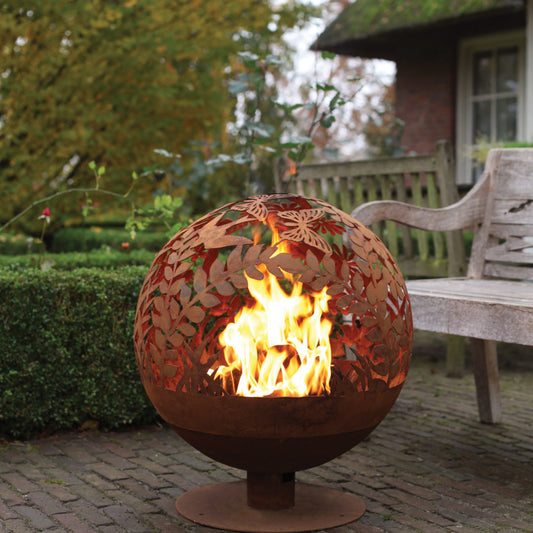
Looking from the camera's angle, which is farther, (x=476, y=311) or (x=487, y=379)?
(x=487, y=379)

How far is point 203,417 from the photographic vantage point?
252cm

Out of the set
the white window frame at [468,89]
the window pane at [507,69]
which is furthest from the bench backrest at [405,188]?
the window pane at [507,69]

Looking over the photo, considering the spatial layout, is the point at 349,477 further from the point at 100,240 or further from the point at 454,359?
the point at 100,240

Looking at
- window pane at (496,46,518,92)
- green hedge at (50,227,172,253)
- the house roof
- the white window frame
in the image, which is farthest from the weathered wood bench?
window pane at (496,46,518,92)

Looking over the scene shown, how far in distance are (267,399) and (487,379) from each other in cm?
203

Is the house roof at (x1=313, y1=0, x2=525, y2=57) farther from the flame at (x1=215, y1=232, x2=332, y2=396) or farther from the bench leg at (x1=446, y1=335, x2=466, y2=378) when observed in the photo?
the flame at (x1=215, y1=232, x2=332, y2=396)

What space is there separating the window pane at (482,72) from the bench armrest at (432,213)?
7487mm

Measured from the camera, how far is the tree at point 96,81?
23.4ft

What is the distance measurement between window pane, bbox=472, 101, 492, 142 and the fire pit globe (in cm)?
883

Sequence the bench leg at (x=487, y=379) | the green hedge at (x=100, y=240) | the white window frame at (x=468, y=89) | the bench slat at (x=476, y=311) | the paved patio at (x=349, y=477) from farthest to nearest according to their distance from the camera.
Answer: the white window frame at (x=468, y=89)
the green hedge at (x=100, y=240)
the bench leg at (x=487, y=379)
the bench slat at (x=476, y=311)
the paved patio at (x=349, y=477)

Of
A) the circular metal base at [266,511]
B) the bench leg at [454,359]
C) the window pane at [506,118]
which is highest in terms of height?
the window pane at [506,118]

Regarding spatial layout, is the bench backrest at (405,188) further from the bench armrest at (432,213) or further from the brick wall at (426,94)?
the brick wall at (426,94)

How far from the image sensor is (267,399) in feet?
8.00

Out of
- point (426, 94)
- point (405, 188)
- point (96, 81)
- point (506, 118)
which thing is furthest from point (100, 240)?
point (506, 118)
